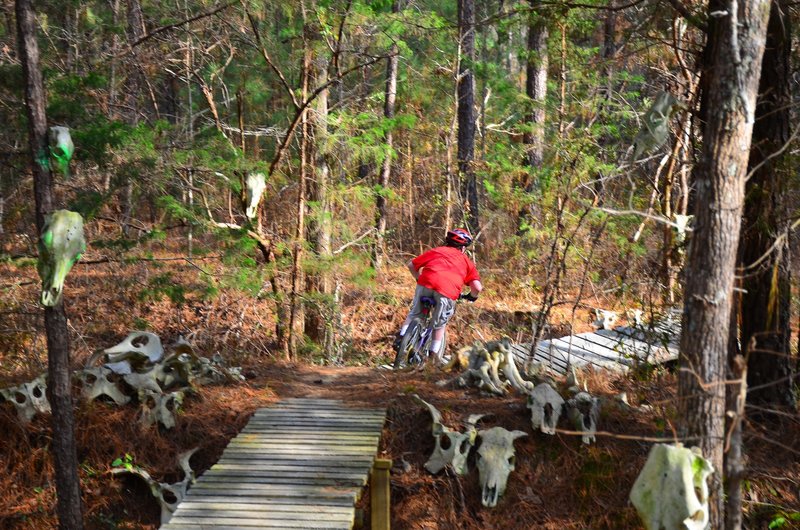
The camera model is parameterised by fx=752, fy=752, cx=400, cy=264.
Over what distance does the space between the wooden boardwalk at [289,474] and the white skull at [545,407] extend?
4.45ft

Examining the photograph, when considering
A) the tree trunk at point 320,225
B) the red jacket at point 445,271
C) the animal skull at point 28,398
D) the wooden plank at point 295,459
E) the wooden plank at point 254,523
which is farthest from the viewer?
the tree trunk at point 320,225

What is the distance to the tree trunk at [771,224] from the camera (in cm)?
629

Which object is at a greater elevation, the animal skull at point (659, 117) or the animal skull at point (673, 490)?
the animal skull at point (659, 117)

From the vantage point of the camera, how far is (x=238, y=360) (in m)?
9.49

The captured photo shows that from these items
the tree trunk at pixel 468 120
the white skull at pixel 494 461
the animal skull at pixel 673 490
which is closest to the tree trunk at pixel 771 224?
the white skull at pixel 494 461

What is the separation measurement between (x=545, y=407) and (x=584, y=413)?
34 centimetres

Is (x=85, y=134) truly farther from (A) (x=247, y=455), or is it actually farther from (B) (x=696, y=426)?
(B) (x=696, y=426)

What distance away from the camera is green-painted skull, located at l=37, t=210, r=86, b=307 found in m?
5.51

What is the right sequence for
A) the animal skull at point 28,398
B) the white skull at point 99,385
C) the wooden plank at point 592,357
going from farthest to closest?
the wooden plank at point 592,357 → the white skull at point 99,385 → the animal skull at point 28,398

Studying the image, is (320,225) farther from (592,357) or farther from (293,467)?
(293,467)

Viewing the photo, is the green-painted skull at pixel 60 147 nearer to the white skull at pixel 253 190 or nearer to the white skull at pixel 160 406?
the white skull at pixel 160 406

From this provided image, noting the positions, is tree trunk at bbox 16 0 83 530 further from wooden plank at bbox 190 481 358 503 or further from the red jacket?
the red jacket

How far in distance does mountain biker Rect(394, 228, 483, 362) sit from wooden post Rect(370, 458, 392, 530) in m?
3.10

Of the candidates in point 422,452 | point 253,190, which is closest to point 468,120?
point 253,190
